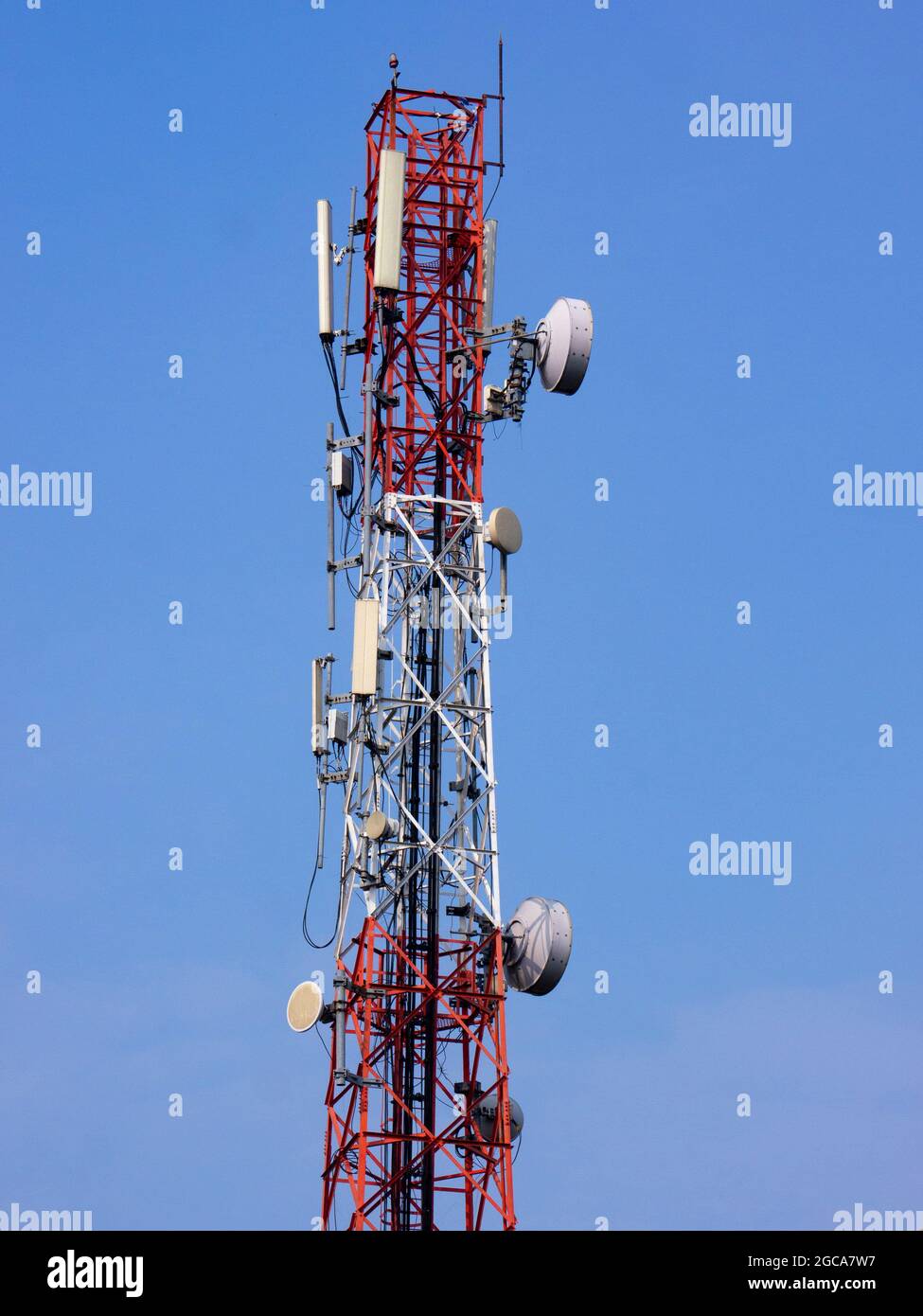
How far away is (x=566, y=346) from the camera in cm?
6412

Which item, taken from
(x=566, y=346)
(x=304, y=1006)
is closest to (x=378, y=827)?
(x=304, y=1006)

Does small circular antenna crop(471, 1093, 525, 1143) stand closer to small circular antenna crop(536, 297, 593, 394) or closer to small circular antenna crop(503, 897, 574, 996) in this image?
small circular antenna crop(503, 897, 574, 996)

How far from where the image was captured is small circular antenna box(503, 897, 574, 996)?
62.9 m

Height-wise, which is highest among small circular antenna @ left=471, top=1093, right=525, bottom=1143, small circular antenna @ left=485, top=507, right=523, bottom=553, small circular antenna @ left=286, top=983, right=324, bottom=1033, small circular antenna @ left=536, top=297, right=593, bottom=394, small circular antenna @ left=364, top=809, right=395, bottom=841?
small circular antenna @ left=536, top=297, right=593, bottom=394

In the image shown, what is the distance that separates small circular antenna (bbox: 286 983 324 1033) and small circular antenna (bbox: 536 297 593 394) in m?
14.9

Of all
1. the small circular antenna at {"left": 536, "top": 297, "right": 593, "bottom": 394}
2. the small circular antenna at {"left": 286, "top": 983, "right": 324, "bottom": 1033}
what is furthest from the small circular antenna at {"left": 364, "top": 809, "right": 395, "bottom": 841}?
the small circular antenna at {"left": 536, "top": 297, "right": 593, "bottom": 394}

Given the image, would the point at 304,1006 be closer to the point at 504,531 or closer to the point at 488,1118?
the point at 488,1118

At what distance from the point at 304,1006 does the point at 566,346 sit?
16.3 meters

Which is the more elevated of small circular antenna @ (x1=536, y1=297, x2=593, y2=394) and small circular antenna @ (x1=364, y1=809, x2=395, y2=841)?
small circular antenna @ (x1=536, y1=297, x2=593, y2=394)

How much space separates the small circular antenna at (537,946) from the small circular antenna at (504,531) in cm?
827
